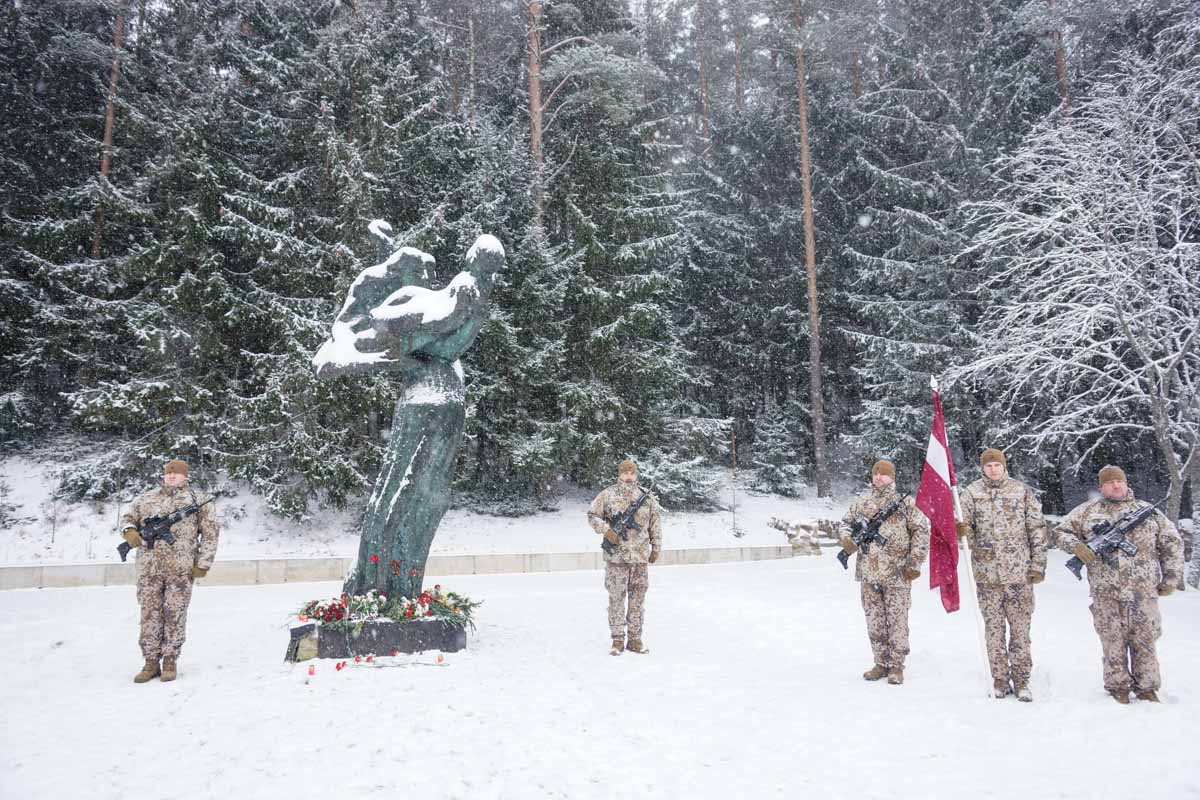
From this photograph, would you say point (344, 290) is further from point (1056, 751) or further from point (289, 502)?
point (1056, 751)

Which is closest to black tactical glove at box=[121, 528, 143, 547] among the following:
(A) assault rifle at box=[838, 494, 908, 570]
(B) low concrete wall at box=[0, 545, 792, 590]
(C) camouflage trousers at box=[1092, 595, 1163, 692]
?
(A) assault rifle at box=[838, 494, 908, 570]

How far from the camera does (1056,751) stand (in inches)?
168

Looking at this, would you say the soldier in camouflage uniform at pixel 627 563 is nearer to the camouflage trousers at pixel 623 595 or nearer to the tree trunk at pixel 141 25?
the camouflage trousers at pixel 623 595

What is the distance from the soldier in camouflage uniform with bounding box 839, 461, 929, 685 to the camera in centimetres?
574

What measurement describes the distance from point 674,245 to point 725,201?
6909mm

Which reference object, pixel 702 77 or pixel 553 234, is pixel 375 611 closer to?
pixel 553 234

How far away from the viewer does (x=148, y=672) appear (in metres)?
5.68

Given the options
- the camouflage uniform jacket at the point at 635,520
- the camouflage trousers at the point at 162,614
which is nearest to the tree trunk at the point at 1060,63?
the camouflage uniform jacket at the point at 635,520

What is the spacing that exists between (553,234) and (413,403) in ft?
42.9

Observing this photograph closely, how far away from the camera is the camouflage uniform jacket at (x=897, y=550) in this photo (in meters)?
5.77

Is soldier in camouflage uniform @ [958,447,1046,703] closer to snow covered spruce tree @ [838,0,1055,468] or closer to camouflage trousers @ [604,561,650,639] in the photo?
camouflage trousers @ [604,561,650,639]

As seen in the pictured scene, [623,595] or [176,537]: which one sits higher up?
[176,537]

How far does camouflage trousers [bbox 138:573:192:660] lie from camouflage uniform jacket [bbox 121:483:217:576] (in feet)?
0.28

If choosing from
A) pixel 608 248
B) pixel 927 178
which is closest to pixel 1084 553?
pixel 608 248
